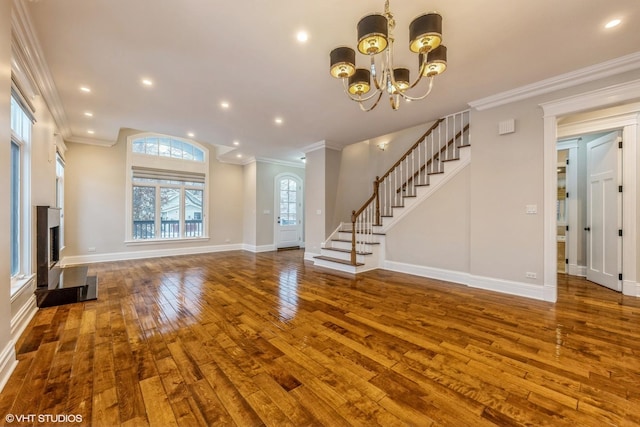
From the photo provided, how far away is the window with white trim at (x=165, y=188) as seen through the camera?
672 cm

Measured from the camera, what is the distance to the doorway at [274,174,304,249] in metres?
8.40

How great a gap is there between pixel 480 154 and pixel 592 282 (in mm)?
2953

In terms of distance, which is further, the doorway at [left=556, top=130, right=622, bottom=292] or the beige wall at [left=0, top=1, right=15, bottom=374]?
the doorway at [left=556, top=130, right=622, bottom=292]

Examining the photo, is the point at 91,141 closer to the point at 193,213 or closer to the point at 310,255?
the point at 193,213

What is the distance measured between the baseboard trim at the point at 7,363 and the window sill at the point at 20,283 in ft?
2.99

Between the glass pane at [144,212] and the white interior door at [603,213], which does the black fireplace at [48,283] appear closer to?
the glass pane at [144,212]

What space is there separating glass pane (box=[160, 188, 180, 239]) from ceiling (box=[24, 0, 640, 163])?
290 centimetres

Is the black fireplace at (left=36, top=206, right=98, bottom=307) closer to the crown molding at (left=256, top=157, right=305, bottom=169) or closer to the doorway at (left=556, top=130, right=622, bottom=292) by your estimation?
the crown molding at (left=256, top=157, right=305, bottom=169)

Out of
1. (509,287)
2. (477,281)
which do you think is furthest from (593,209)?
(477,281)

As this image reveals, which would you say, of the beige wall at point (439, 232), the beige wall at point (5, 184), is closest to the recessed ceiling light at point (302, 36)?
the beige wall at point (5, 184)

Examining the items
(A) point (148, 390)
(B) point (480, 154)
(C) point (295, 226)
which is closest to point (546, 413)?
(A) point (148, 390)

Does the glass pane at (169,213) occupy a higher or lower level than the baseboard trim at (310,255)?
higher

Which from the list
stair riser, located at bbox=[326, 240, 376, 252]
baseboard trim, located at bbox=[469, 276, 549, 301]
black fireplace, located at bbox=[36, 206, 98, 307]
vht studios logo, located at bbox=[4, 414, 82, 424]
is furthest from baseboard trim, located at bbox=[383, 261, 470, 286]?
black fireplace, located at bbox=[36, 206, 98, 307]

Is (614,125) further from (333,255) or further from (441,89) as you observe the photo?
(333,255)
